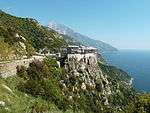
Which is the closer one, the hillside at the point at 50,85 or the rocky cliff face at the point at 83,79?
the hillside at the point at 50,85

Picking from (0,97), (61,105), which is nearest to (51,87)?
(61,105)

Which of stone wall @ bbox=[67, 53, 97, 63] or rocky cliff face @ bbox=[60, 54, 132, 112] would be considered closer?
rocky cliff face @ bbox=[60, 54, 132, 112]

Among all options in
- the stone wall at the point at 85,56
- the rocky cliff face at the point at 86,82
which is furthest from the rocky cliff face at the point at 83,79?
the stone wall at the point at 85,56

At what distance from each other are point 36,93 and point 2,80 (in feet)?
24.3

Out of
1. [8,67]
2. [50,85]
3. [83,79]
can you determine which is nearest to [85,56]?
[83,79]

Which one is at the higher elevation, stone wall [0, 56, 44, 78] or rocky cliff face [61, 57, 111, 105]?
stone wall [0, 56, 44, 78]

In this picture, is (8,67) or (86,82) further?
(86,82)

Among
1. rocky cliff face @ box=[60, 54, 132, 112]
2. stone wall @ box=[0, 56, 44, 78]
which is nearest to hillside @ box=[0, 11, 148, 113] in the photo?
rocky cliff face @ box=[60, 54, 132, 112]

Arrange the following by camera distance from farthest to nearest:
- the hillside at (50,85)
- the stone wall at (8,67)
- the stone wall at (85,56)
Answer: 1. the stone wall at (85,56)
2. the stone wall at (8,67)
3. the hillside at (50,85)

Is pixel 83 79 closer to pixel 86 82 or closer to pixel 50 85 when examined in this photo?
pixel 86 82

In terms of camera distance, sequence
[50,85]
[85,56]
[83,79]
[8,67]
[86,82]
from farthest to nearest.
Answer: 1. [85,56]
2. [86,82]
3. [83,79]
4. [50,85]
5. [8,67]

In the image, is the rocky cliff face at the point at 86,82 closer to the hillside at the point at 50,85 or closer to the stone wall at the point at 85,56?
the hillside at the point at 50,85

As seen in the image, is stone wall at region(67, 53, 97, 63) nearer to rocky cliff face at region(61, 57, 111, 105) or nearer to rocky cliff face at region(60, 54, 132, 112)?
rocky cliff face at region(60, 54, 132, 112)

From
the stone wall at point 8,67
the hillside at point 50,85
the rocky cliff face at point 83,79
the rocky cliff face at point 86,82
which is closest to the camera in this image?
the hillside at point 50,85
